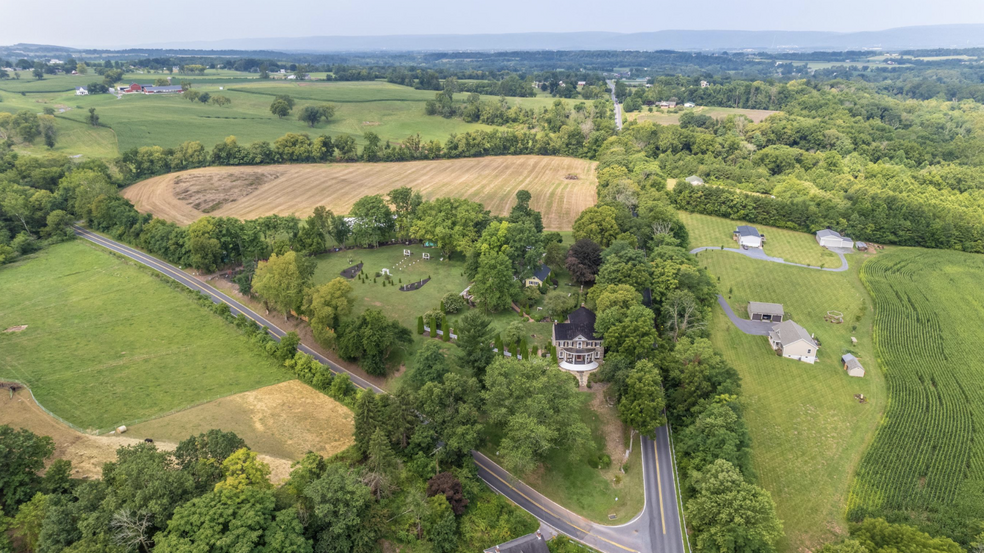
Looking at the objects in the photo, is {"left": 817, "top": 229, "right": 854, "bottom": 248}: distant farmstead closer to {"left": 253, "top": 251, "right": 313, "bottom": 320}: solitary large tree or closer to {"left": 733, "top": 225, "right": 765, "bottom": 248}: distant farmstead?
{"left": 733, "top": 225, "right": 765, "bottom": 248}: distant farmstead

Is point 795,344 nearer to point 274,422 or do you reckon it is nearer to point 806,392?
point 806,392

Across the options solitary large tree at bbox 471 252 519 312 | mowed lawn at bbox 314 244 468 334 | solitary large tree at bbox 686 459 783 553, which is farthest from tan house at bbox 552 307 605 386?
mowed lawn at bbox 314 244 468 334

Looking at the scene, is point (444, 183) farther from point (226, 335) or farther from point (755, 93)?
point (755, 93)

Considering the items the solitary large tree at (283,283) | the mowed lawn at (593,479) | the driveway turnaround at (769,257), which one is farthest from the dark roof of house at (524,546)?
the driveway turnaround at (769,257)

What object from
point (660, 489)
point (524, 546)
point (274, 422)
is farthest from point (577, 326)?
point (274, 422)

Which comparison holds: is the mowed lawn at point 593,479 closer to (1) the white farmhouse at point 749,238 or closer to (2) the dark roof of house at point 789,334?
(2) the dark roof of house at point 789,334

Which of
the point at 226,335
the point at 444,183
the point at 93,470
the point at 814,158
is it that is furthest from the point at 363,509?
the point at 814,158
